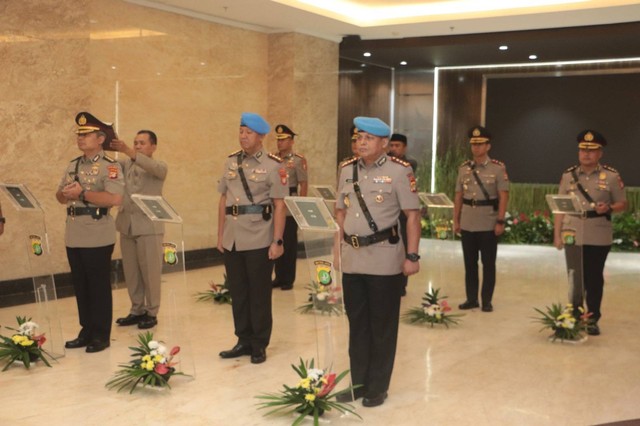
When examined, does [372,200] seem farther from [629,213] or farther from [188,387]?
[629,213]

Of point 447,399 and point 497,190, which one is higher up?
point 497,190

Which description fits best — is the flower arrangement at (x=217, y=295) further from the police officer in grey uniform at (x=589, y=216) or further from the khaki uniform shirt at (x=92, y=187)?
the police officer in grey uniform at (x=589, y=216)

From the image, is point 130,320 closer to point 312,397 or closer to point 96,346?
point 96,346

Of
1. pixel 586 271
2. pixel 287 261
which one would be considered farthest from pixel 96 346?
pixel 586 271

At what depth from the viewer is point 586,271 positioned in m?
6.32

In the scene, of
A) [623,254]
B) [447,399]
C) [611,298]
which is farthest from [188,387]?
[623,254]

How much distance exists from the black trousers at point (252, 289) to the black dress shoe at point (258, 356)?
0.03m

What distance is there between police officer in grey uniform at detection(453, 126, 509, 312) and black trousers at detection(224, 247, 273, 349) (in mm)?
2529

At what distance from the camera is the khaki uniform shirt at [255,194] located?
518 cm

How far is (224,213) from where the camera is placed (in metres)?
5.34

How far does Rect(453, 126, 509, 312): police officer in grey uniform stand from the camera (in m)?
7.04

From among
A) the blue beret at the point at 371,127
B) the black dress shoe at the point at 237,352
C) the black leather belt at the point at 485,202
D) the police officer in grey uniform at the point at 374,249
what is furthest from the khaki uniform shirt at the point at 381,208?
the black leather belt at the point at 485,202

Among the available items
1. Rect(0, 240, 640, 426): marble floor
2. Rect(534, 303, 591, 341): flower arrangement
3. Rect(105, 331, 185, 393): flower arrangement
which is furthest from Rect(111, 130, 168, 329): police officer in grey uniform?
Rect(534, 303, 591, 341): flower arrangement

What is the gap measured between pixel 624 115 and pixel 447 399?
9.83 metres
